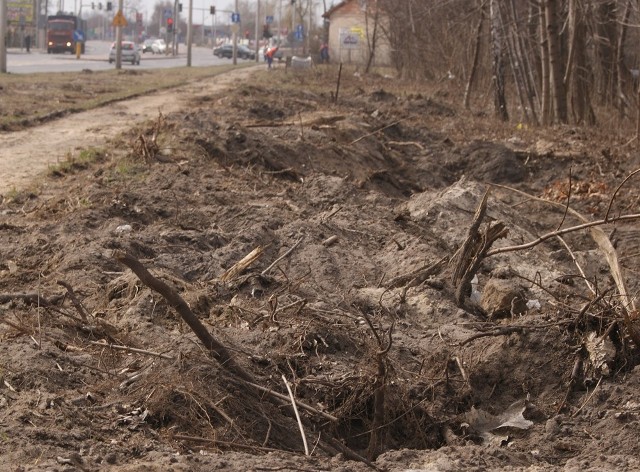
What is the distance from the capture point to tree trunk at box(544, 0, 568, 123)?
59.2ft

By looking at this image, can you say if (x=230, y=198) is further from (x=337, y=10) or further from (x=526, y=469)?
(x=337, y=10)

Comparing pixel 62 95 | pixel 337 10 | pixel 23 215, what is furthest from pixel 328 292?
pixel 337 10

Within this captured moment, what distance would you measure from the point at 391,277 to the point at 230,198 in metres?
2.89

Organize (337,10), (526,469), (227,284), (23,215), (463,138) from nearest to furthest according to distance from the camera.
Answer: (526,469), (227,284), (23,215), (463,138), (337,10)

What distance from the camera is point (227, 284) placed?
686cm

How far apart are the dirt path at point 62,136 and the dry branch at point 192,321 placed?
18.9 ft

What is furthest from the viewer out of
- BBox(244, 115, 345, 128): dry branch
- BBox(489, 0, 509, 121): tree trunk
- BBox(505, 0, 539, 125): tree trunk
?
BBox(505, 0, 539, 125): tree trunk

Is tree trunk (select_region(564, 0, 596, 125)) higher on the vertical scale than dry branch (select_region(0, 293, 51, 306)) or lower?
higher

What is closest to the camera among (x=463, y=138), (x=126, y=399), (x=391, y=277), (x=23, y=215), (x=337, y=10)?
(x=126, y=399)

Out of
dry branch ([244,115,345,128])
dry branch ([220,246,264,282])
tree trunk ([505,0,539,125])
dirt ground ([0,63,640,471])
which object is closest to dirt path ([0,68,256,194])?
dirt ground ([0,63,640,471])

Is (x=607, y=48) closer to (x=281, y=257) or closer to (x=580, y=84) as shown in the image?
(x=580, y=84)

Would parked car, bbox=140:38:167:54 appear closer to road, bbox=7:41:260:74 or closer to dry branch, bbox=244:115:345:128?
road, bbox=7:41:260:74

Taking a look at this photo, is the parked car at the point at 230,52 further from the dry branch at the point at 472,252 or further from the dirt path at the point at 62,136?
the dry branch at the point at 472,252

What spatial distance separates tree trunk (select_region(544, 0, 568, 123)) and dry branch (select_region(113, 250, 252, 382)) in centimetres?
1455
